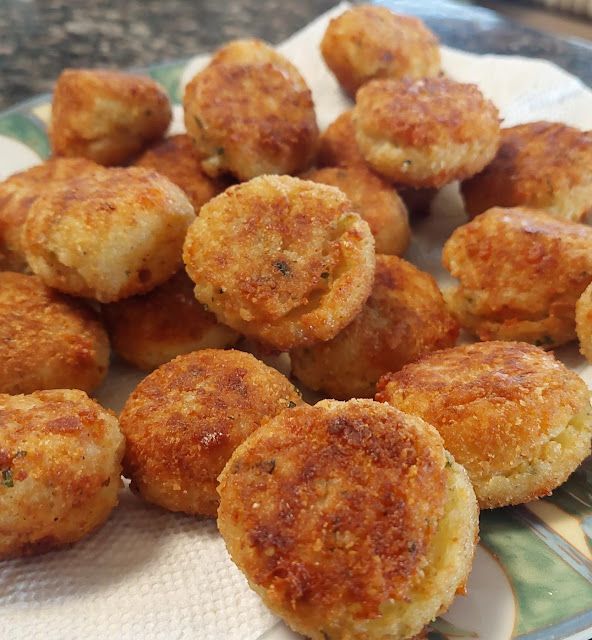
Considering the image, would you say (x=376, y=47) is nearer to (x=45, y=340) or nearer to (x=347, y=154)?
(x=347, y=154)

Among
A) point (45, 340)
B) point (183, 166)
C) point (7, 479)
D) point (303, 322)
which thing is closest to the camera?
point (7, 479)

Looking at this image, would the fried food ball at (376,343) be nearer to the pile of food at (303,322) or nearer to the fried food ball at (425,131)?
the pile of food at (303,322)

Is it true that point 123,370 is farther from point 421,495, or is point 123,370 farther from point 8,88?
point 8,88

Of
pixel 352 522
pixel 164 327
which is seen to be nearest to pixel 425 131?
pixel 164 327

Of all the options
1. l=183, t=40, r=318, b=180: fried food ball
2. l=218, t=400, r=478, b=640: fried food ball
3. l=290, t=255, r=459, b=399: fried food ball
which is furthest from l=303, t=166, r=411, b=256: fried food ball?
l=218, t=400, r=478, b=640: fried food ball

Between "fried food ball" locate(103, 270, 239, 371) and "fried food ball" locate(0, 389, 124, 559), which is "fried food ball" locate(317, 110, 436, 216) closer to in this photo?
"fried food ball" locate(103, 270, 239, 371)

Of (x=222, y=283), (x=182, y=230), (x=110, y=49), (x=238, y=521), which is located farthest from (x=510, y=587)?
(x=110, y=49)
